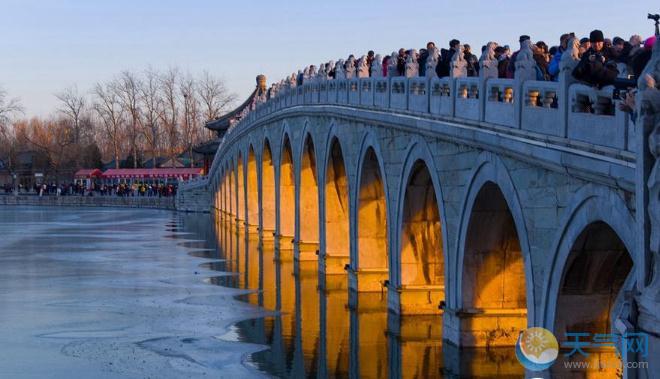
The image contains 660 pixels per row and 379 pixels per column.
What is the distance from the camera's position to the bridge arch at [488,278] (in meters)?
16.0

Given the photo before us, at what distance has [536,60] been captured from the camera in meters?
14.9

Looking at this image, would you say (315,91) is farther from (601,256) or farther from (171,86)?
(171,86)

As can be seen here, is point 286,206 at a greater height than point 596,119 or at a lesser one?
lesser

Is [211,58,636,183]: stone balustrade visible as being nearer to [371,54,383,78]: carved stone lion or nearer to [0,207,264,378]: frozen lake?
[371,54,383,78]: carved stone lion

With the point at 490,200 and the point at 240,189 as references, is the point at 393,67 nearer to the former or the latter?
the point at 490,200

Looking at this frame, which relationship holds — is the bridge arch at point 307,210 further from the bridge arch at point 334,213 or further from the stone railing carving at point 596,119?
the stone railing carving at point 596,119

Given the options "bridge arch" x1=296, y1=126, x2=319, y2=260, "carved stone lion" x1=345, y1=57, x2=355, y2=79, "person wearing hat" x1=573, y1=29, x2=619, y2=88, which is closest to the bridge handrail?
"person wearing hat" x1=573, y1=29, x2=619, y2=88

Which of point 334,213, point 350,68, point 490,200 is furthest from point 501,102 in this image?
point 334,213

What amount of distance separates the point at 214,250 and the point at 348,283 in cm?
1297

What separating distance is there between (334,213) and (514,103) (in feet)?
45.2

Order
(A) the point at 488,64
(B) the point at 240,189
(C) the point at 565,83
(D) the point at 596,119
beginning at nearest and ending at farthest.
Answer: (D) the point at 596,119 < (C) the point at 565,83 < (A) the point at 488,64 < (B) the point at 240,189

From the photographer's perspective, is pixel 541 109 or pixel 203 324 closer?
pixel 541 109

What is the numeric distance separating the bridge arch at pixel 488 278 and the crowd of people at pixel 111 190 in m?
61.4

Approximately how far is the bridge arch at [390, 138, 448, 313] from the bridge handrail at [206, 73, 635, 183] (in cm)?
153
